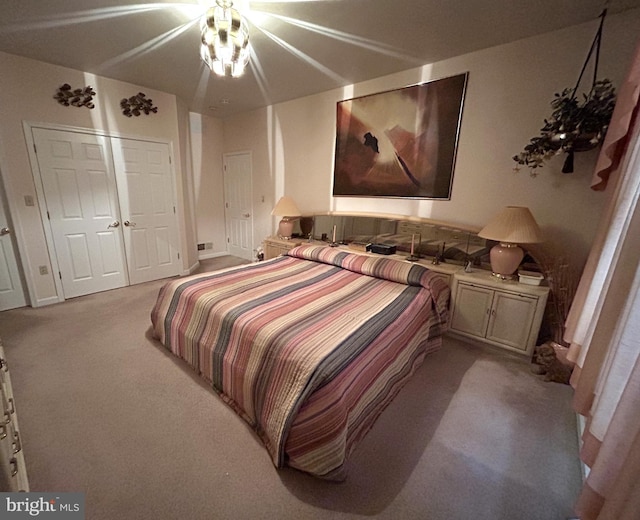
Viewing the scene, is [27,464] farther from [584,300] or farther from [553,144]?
[553,144]

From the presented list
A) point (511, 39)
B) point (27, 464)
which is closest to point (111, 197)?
point (27, 464)

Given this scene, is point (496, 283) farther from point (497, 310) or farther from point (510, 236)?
point (510, 236)

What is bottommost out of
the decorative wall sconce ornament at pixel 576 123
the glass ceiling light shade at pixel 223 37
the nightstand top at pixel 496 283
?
the nightstand top at pixel 496 283

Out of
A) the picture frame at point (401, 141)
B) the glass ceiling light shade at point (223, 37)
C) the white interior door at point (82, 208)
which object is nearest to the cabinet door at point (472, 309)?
the picture frame at point (401, 141)

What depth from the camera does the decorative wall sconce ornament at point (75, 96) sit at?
9.47ft

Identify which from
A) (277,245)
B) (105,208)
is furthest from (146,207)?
(277,245)

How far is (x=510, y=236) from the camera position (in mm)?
2109

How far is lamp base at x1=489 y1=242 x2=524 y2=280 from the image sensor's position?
7.30 ft

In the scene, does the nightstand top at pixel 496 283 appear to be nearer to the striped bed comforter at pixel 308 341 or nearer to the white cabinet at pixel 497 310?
the white cabinet at pixel 497 310

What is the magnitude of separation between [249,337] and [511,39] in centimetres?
310

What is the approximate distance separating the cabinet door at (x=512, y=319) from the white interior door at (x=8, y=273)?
4.78 metres

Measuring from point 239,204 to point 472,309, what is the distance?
4.01m

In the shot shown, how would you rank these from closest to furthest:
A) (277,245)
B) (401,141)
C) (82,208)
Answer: (401,141) < (82,208) < (277,245)

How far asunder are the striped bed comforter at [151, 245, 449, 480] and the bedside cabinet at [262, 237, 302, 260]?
3.47 ft
